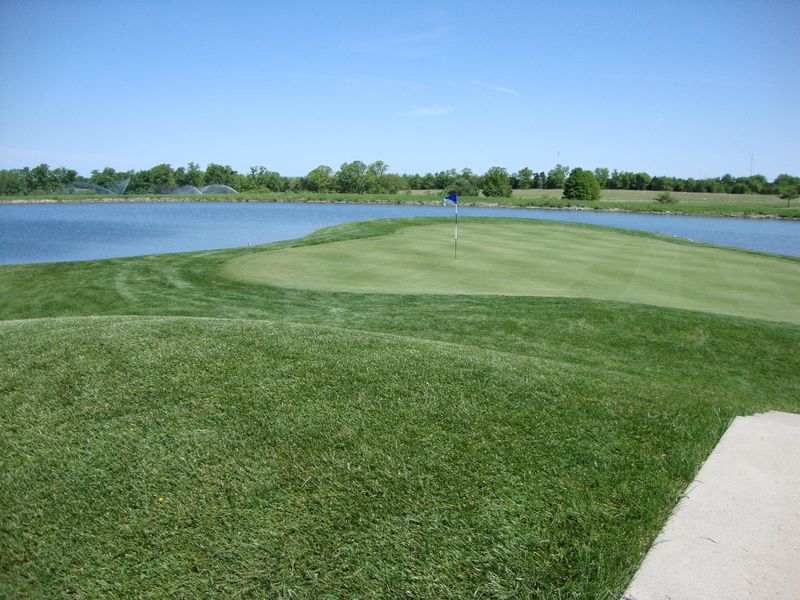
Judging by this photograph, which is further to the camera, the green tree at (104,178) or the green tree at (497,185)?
the green tree at (104,178)

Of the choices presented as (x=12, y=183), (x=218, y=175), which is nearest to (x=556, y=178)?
(x=218, y=175)

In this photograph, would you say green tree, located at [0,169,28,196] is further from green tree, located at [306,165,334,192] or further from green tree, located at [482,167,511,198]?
green tree, located at [482,167,511,198]

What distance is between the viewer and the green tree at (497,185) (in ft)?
394

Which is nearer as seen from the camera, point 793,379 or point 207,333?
point 207,333

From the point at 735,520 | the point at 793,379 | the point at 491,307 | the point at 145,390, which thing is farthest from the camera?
the point at 491,307

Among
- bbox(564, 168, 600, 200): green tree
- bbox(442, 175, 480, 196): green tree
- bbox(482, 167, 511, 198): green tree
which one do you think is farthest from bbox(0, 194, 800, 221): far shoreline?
bbox(482, 167, 511, 198): green tree

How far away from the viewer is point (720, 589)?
2.72 meters

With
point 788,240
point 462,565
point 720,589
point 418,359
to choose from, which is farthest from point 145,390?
point 788,240

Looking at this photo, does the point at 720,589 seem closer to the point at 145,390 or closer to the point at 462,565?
the point at 462,565

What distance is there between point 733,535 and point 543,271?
1298cm

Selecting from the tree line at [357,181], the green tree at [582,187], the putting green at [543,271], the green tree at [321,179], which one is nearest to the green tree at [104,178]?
the tree line at [357,181]

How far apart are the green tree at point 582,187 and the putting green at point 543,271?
297 feet

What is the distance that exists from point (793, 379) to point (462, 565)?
7.64 m

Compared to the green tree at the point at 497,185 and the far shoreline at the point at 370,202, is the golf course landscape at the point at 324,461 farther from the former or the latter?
the green tree at the point at 497,185
